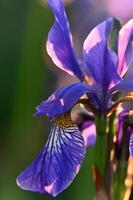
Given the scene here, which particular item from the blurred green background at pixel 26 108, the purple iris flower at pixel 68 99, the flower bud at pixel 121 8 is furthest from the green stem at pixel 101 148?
the flower bud at pixel 121 8

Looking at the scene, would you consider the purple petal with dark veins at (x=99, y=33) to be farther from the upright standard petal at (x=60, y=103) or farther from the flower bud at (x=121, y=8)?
the flower bud at (x=121, y=8)

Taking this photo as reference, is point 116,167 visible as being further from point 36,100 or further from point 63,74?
point 63,74

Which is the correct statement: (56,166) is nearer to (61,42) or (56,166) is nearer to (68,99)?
(68,99)

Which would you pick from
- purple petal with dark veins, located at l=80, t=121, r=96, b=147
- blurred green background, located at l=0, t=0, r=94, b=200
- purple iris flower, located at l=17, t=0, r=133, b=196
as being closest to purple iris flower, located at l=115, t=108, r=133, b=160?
purple iris flower, located at l=17, t=0, r=133, b=196

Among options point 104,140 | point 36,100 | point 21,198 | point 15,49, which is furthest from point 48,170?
point 15,49

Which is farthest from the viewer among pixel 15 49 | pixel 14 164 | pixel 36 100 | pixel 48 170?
pixel 15 49

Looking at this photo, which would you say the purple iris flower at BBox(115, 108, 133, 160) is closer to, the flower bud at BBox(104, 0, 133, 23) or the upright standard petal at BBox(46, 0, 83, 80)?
the upright standard petal at BBox(46, 0, 83, 80)

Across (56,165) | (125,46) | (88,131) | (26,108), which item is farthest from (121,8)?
(56,165)
